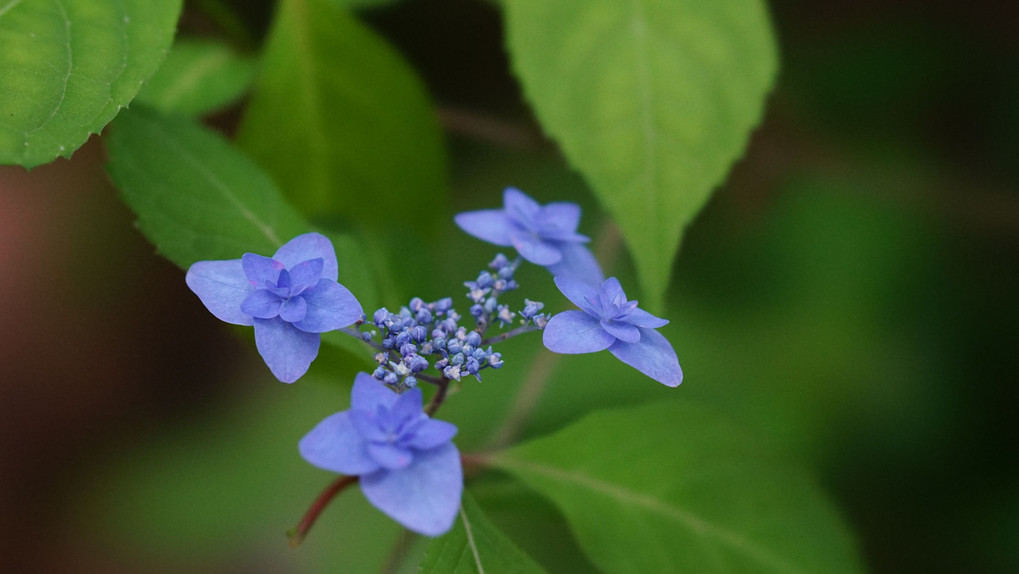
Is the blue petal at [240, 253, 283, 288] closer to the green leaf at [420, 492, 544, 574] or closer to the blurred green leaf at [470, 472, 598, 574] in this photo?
the green leaf at [420, 492, 544, 574]

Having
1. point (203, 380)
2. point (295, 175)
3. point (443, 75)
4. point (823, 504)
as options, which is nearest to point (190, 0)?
point (295, 175)

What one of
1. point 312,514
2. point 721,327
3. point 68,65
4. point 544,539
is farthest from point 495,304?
point 721,327

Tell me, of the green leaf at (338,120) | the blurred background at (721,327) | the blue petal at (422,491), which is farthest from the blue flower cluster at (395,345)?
the blurred background at (721,327)

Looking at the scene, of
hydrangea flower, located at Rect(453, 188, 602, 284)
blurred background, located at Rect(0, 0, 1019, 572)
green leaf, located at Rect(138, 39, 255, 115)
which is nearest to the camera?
hydrangea flower, located at Rect(453, 188, 602, 284)

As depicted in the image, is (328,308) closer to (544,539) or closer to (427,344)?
(427,344)

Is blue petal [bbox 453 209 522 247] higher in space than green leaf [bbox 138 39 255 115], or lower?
higher

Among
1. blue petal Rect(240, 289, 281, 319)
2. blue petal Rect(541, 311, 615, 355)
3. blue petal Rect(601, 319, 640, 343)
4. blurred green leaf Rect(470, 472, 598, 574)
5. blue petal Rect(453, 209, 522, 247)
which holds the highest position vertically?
blue petal Rect(601, 319, 640, 343)

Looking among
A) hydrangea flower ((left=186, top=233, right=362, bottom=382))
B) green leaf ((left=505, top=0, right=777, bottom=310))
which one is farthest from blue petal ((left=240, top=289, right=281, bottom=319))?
green leaf ((left=505, top=0, right=777, bottom=310))
